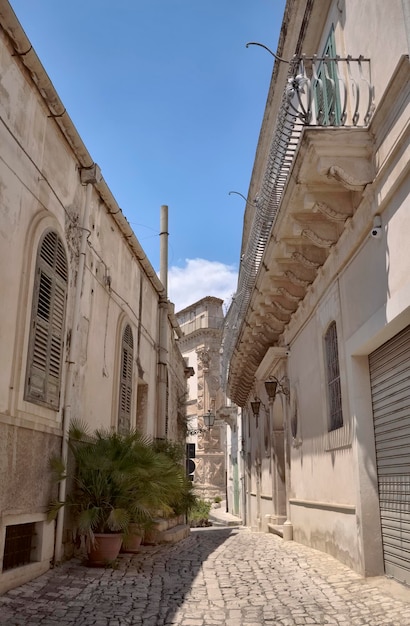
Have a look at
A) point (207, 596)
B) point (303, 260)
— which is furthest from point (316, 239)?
point (207, 596)

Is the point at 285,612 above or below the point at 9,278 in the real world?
below

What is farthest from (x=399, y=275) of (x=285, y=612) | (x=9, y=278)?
(x=9, y=278)

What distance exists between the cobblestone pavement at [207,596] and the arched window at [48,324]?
6.66ft

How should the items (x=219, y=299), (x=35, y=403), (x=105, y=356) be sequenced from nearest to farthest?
(x=35, y=403) < (x=105, y=356) < (x=219, y=299)

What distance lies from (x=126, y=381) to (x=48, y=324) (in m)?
4.38

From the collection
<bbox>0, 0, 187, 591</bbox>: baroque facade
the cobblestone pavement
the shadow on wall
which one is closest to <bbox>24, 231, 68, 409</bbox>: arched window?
<bbox>0, 0, 187, 591</bbox>: baroque facade

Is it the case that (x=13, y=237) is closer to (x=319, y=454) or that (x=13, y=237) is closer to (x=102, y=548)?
(x=102, y=548)

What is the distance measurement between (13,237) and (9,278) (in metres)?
0.46

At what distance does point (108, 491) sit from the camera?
24.5 feet

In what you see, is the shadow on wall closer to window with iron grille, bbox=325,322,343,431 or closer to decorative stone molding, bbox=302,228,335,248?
window with iron grille, bbox=325,322,343,431

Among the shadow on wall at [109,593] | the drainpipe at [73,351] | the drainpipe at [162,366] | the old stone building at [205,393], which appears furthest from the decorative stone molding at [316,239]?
the old stone building at [205,393]

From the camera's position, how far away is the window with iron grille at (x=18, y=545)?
6277mm

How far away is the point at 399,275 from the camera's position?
219 inches

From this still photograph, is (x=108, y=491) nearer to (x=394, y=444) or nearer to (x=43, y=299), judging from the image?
(x=43, y=299)
